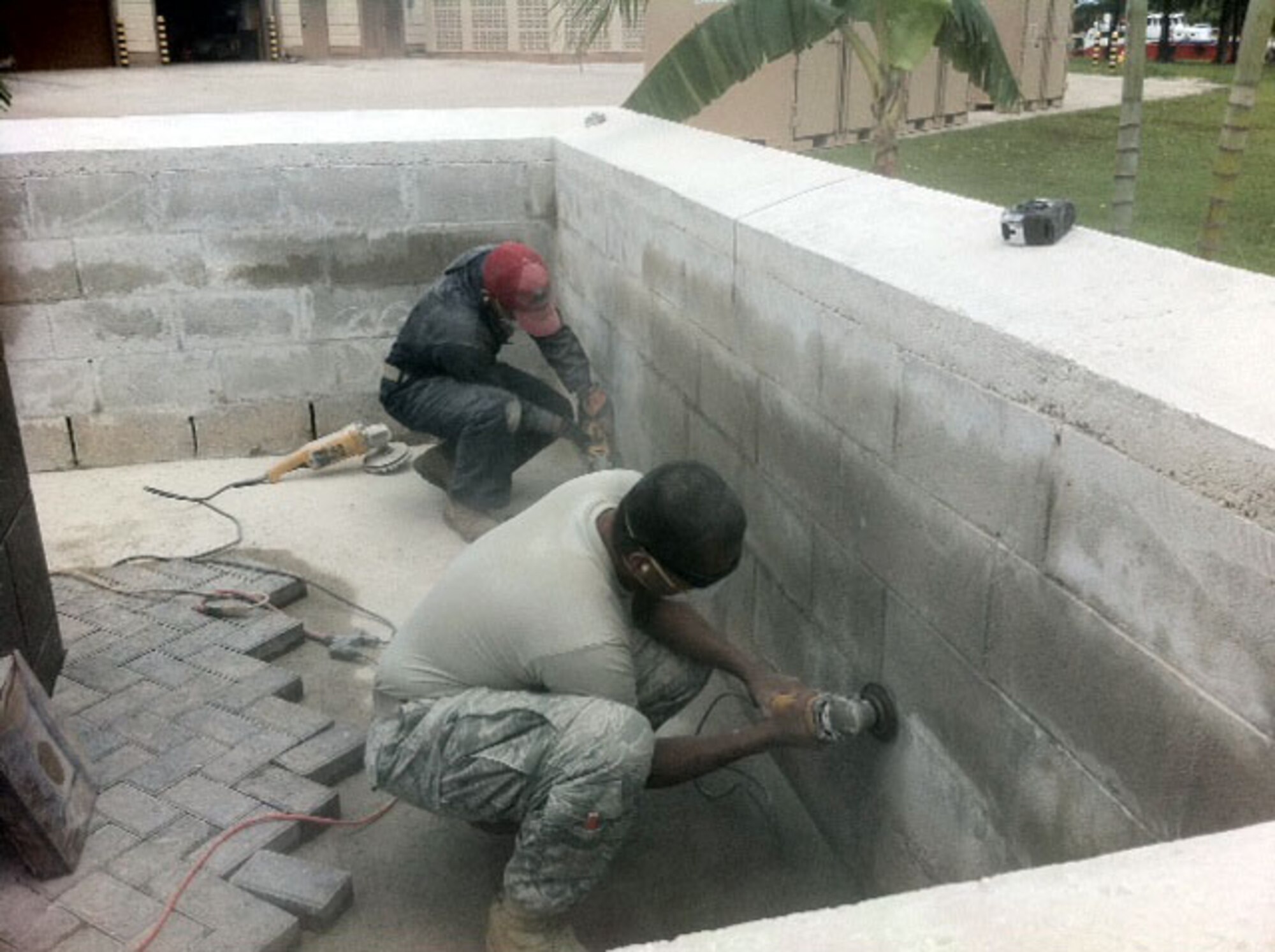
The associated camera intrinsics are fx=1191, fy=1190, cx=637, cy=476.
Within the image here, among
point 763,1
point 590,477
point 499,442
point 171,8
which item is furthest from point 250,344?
point 171,8

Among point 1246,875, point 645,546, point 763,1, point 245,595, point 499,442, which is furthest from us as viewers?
point 763,1

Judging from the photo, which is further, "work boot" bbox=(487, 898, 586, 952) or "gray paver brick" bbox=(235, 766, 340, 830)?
"gray paver brick" bbox=(235, 766, 340, 830)

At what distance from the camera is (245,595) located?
14.9ft

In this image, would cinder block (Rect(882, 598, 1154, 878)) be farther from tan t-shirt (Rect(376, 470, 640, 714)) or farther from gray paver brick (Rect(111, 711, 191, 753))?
gray paver brick (Rect(111, 711, 191, 753))

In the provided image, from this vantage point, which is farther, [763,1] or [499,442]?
[763,1]

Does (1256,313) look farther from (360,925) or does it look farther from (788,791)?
(360,925)

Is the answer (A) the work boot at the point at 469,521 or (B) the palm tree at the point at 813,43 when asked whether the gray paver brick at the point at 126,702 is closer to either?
(A) the work boot at the point at 469,521

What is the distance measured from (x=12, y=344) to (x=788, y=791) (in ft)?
14.5

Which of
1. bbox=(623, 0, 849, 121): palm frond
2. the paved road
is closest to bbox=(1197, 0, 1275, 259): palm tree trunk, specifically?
bbox=(623, 0, 849, 121): palm frond

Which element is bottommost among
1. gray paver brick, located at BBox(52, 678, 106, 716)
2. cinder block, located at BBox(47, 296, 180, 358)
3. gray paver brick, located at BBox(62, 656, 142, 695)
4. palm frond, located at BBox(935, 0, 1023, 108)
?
gray paver brick, located at BBox(62, 656, 142, 695)

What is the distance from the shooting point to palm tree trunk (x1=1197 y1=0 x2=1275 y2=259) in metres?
4.60

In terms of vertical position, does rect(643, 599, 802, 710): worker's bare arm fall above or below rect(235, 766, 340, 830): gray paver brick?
above

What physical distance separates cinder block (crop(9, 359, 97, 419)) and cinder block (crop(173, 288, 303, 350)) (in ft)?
1.68

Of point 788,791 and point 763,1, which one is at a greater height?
point 763,1
